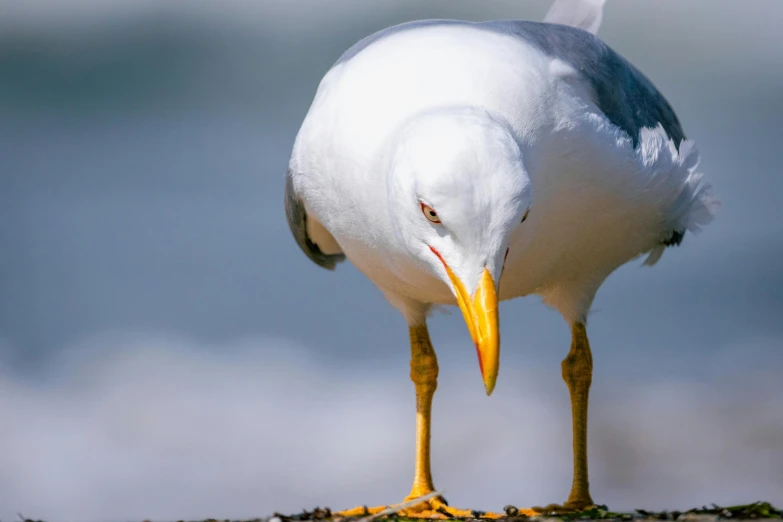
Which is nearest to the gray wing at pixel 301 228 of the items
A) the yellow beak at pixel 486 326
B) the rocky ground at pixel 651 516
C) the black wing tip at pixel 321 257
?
the black wing tip at pixel 321 257

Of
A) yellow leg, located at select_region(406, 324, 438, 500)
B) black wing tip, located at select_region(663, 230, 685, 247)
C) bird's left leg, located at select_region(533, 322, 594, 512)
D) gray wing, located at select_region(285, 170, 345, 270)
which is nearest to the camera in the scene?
gray wing, located at select_region(285, 170, 345, 270)

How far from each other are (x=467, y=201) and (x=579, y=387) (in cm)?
291

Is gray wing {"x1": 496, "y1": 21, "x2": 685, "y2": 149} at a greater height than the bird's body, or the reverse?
gray wing {"x1": 496, "y1": 21, "x2": 685, "y2": 149}

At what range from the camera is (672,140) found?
675 cm

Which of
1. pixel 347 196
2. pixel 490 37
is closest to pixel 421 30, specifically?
pixel 490 37

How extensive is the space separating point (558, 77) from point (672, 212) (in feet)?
3.85

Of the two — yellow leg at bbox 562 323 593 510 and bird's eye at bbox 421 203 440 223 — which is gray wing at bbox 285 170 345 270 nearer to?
yellow leg at bbox 562 323 593 510

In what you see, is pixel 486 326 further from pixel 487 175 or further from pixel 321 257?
pixel 321 257

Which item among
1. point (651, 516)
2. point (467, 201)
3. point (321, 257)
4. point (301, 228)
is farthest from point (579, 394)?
point (467, 201)

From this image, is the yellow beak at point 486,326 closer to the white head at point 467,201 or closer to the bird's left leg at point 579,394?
the white head at point 467,201

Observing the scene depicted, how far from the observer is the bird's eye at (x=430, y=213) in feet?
15.3

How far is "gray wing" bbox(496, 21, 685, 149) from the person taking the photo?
6039 millimetres

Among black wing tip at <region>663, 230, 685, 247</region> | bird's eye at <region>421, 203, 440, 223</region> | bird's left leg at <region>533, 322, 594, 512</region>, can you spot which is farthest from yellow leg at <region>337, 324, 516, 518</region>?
bird's eye at <region>421, 203, 440, 223</region>

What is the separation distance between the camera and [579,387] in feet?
23.6
